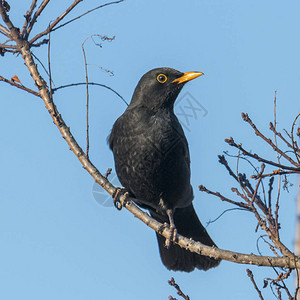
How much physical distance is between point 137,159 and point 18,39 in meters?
2.06

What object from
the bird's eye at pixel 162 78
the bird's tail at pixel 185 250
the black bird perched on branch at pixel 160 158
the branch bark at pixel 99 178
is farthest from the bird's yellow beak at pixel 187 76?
the branch bark at pixel 99 178

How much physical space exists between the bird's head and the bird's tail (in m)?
1.39

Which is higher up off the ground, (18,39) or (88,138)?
(18,39)

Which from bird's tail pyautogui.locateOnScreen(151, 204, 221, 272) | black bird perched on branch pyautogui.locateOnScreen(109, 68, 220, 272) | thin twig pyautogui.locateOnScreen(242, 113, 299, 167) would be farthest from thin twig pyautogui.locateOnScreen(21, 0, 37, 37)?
bird's tail pyautogui.locateOnScreen(151, 204, 221, 272)

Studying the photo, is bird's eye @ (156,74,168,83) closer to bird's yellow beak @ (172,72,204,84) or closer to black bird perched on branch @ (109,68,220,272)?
black bird perched on branch @ (109,68,220,272)

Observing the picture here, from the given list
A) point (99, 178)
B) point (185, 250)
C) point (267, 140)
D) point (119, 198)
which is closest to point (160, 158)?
point (119, 198)

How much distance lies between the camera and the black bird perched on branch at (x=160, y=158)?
6328 millimetres

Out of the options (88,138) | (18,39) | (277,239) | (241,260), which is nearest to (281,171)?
(277,239)

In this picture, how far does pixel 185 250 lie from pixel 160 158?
148 cm

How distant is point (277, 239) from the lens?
426 centimetres

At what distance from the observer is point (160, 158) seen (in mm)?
6328

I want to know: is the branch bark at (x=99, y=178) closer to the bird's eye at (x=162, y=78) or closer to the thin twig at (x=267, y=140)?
the thin twig at (x=267, y=140)

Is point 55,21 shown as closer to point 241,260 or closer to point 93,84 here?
point 93,84

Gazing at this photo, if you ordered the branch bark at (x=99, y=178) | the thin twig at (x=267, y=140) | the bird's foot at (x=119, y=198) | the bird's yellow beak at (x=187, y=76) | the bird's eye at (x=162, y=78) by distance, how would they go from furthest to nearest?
the bird's eye at (x=162, y=78) → the bird's yellow beak at (x=187, y=76) → the bird's foot at (x=119, y=198) → the branch bark at (x=99, y=178) → the thin twig at (x=267, y=140)
